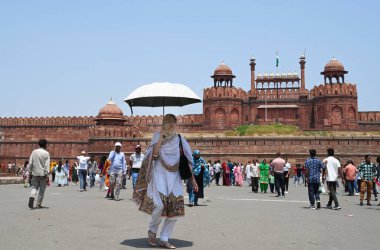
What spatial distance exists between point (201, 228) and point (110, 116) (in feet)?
114

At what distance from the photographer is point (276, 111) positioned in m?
40.6

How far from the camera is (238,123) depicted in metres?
39.6

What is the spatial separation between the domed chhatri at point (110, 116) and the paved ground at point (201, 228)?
104 ft

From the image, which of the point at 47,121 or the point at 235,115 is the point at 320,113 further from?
the point at 47,121

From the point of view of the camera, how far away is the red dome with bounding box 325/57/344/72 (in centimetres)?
3941

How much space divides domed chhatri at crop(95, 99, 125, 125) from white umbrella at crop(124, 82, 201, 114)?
34161 mm

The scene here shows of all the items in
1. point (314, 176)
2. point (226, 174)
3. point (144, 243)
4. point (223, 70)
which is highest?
point (223, 70)

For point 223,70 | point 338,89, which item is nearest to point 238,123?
point 223,70

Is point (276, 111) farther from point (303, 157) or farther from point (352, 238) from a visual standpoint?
point (352, 238)

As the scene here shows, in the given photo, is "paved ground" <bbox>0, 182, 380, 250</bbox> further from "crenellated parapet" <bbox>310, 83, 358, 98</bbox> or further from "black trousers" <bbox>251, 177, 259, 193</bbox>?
"crenellated parapet" <bbox>310, 83, 358, 98</bbox>

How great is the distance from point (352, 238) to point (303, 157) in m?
26.2

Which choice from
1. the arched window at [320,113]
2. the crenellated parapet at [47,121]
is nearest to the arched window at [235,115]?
the arched window at [320,113]

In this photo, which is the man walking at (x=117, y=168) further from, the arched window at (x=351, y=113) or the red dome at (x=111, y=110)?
the arched window at (x=351, y=113)

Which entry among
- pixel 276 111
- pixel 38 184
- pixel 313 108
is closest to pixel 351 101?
pixel 313 108
